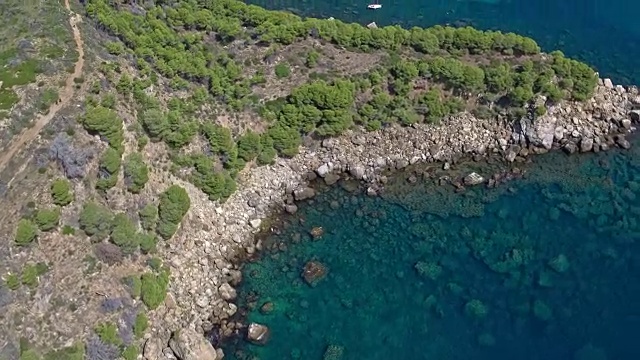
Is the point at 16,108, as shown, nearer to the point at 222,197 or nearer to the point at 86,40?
the point at 86,40

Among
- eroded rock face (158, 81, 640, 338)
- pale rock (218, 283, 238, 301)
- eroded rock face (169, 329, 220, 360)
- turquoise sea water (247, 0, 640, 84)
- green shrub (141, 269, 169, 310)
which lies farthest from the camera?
turquoise sea water (247, 0, 640, 84)

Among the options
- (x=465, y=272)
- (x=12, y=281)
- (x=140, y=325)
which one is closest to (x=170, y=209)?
(x=140, y=325)

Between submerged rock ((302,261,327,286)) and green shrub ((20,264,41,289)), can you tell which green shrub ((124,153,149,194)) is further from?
submerged rock ((302,261,327,286))

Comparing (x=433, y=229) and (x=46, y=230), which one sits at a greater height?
(x=46, y=230)

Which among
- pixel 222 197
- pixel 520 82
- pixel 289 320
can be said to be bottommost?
pixel 289 320

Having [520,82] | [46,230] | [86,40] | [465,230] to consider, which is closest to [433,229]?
[465,230]

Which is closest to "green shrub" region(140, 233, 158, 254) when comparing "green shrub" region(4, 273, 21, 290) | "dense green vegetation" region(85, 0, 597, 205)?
"dense green vegetation" region(85, 0, 597, 205)
